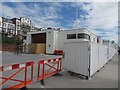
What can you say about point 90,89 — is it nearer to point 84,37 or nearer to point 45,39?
point 84,37

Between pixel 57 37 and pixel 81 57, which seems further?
pixel 57 37

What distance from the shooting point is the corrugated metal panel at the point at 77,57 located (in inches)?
281

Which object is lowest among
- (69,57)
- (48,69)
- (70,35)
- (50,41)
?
(48,69)

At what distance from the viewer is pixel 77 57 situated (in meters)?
7.59

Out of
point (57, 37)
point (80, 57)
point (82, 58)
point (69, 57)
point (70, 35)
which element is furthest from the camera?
point (57, 37)

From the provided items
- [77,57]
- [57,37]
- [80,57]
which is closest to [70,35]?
[57,37]

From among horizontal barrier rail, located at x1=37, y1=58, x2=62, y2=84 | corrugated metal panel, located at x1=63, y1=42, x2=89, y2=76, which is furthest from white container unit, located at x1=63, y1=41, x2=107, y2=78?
horizontal barrier rail, located at x1=37, y1=58, x2=62, y2=84

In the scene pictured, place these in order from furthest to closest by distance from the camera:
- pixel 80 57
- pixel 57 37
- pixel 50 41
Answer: pixel 57 37 < pixel 50 41 < pixel 80 57

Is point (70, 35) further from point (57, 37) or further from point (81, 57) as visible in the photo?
point (81, 57)

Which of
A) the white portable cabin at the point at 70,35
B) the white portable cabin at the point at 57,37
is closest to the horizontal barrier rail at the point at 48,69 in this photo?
the white portable cabin at the point at 70,35

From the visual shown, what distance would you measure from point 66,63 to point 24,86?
3.79 metres

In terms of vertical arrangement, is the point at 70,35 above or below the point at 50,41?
above

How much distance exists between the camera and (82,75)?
732cm

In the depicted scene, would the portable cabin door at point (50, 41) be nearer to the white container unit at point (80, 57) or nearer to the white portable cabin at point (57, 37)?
the white portable cabin at point (57, 37)
